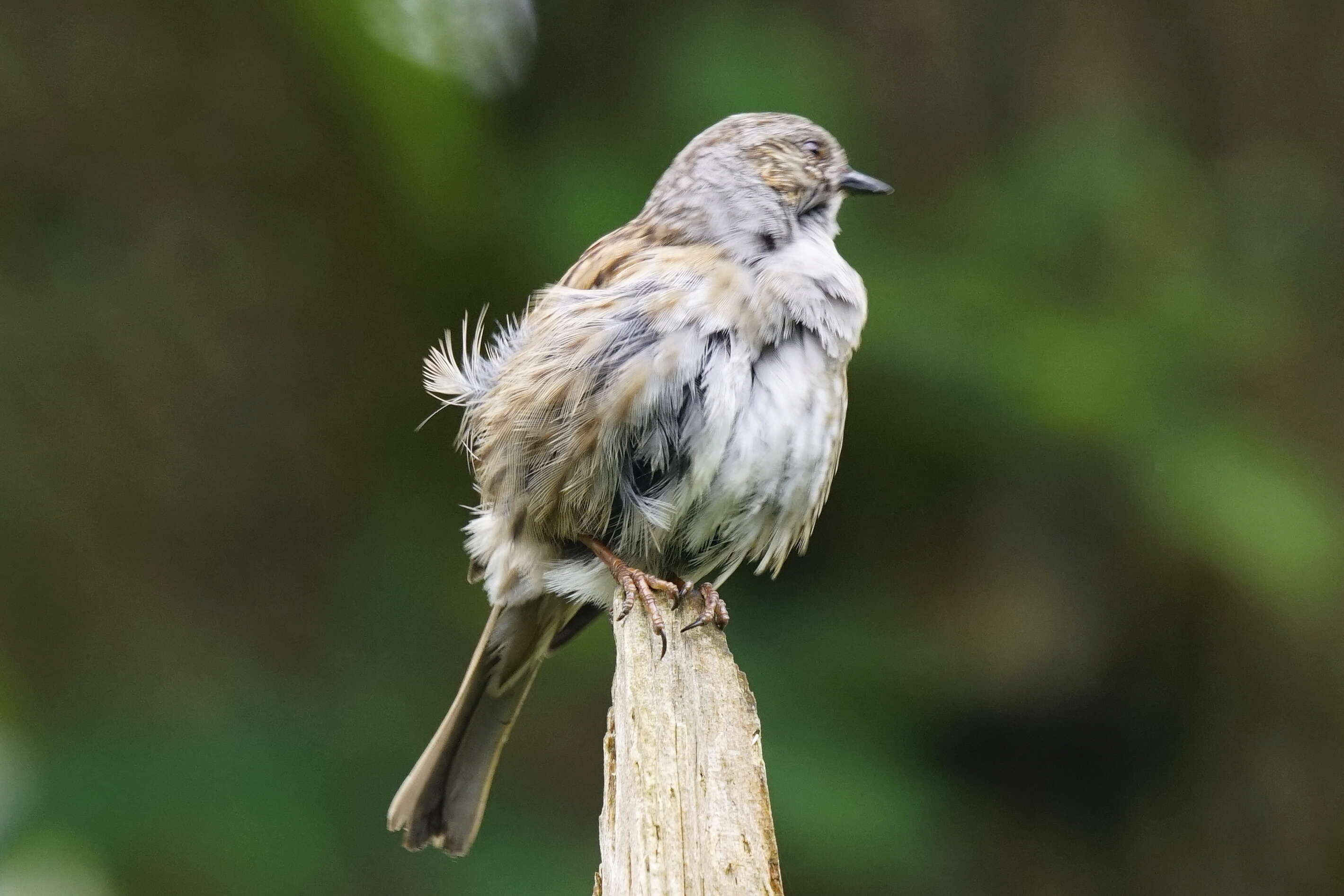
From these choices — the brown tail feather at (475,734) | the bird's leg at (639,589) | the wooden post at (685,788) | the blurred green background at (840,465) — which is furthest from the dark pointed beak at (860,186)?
the wooden post at (685,788)

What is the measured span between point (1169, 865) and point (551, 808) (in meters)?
2.21

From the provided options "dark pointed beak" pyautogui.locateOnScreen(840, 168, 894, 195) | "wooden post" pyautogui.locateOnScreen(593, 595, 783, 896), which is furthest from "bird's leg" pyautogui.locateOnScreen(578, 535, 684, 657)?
"dark pointed beak" pyautogui.locateOnScreen(840, 168, 894, 195)

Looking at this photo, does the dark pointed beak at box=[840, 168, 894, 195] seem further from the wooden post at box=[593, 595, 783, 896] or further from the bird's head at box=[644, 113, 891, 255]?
the wooden post at box=[593, 595, 783, 896]

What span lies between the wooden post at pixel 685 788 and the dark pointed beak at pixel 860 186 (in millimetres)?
1675

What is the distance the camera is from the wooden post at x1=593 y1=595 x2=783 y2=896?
2.33 metres

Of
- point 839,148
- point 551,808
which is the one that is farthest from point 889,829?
point 839,148

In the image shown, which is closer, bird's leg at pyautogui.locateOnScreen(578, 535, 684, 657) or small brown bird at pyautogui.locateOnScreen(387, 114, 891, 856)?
bird's leg at pyautogui.locateOnScreen(578, 535, 684, 657)

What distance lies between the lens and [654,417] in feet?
10.8

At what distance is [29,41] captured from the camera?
536 centimetres

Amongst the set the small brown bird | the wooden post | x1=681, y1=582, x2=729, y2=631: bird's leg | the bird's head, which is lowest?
the wooden post

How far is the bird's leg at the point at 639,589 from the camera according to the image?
9.61ft

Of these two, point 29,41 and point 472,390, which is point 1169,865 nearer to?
point 472,390

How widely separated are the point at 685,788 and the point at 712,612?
628 mm

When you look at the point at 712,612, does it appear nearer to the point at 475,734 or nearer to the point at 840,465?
the point at 475,734
